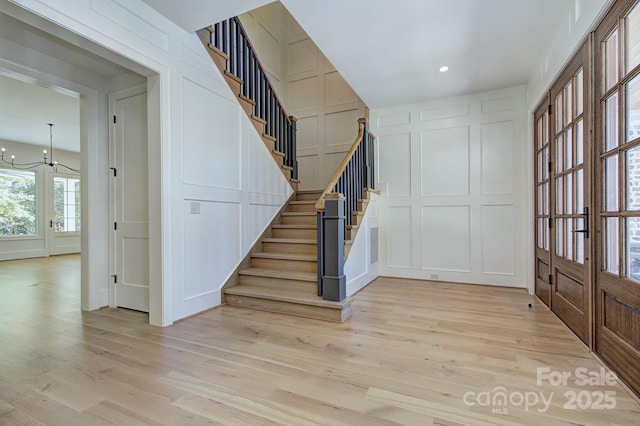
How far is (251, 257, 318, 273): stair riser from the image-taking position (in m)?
3.52

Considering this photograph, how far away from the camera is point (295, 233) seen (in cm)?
413

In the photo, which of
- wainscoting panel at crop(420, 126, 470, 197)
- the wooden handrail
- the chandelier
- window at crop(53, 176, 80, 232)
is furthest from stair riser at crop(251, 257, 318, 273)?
window at crop(53, 176, 80, 232)

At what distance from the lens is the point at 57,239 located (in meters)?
8.14

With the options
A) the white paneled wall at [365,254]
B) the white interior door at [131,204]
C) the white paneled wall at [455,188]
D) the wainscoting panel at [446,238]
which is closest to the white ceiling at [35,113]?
the white interior door at [131,204]

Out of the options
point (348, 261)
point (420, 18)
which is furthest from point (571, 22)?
point (348, 261)

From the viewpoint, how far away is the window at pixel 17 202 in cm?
720

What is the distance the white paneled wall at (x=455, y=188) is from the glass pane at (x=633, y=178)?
95.6 inches

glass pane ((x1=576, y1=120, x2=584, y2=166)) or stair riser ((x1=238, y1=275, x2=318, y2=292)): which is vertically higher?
glass pane ((x1=576, y1=120, x2=584, y2=166))

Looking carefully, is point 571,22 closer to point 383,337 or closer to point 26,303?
point 383,337

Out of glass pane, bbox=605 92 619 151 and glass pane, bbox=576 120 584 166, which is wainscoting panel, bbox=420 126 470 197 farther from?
glass pane, bbox=605 92 619 151

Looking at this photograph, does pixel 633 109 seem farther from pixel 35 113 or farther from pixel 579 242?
pixel 35 113

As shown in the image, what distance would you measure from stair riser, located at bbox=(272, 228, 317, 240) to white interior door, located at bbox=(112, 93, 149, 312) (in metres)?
1.64

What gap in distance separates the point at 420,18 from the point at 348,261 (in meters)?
2.59

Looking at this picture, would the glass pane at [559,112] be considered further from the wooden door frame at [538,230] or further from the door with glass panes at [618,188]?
the door with glass panes at [618,188]
